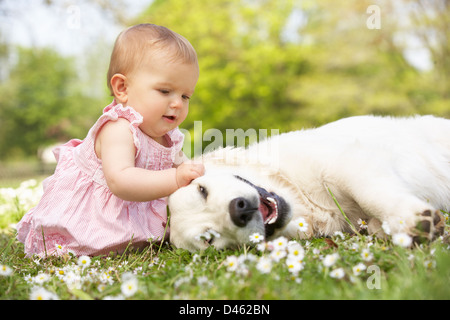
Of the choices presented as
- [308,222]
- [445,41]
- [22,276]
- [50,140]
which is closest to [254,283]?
[308,222]

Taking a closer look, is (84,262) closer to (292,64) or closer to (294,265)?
(294,265)

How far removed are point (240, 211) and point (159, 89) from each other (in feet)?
3.24

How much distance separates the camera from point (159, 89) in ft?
9.05

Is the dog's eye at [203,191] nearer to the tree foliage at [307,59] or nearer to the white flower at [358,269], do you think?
the white flower at [358,269]

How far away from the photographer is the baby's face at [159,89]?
273 centimetres

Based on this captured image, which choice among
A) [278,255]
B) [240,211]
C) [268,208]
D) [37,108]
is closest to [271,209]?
[268,208]

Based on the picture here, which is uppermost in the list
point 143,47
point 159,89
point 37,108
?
point 37,108

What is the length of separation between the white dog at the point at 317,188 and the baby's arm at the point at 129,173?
0.26 feet

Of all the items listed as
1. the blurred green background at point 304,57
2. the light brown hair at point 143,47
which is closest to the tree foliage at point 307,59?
the blurred green background at point 304,57

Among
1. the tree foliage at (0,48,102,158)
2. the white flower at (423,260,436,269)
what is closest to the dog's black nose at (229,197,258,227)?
the white flower at (423,260,436,269)

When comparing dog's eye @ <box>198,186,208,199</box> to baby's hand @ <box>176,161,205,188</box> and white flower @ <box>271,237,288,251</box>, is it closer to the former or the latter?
baby's hand @ <box>176,161,205,188</box>

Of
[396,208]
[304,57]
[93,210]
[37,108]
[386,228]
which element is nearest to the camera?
[386,228]

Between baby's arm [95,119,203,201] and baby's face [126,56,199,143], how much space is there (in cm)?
17

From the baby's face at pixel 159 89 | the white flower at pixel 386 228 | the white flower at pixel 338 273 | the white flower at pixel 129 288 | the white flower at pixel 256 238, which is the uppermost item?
the baby's face at pixel 159 89
